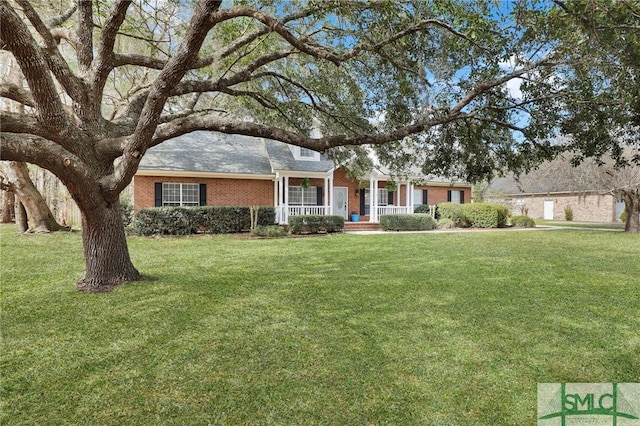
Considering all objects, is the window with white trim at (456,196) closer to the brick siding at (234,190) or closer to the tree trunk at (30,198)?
the brick siding at (234,190)

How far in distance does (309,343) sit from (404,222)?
16.0 meters

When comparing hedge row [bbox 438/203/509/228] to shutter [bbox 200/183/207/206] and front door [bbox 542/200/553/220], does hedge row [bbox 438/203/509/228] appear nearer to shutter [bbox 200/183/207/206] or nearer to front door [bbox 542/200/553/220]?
shutter [bbox 200/183/207/206]

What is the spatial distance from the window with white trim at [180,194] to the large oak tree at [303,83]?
8.89 m

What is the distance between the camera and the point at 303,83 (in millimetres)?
9523

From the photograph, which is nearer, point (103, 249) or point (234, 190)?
point (103, 249)

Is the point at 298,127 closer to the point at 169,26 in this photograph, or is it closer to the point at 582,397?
the point at 169,26

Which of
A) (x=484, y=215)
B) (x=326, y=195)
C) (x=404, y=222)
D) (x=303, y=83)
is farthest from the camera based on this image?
(x=484, y=215)

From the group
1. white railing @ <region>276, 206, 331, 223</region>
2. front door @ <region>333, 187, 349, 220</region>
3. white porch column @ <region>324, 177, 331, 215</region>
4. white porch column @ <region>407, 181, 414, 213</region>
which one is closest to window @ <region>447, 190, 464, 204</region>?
white porch column @ <region>407, 181, 414, 213</region>

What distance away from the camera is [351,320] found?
4996mm

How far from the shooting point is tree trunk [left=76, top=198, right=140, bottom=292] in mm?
6336

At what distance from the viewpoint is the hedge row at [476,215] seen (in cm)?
2153

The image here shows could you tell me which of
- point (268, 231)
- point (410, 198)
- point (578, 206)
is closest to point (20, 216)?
point (268, 231)

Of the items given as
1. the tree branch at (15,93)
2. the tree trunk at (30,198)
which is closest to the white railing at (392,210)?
the tree trunk at (30,198)

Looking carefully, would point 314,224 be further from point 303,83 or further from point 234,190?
point 303,83
